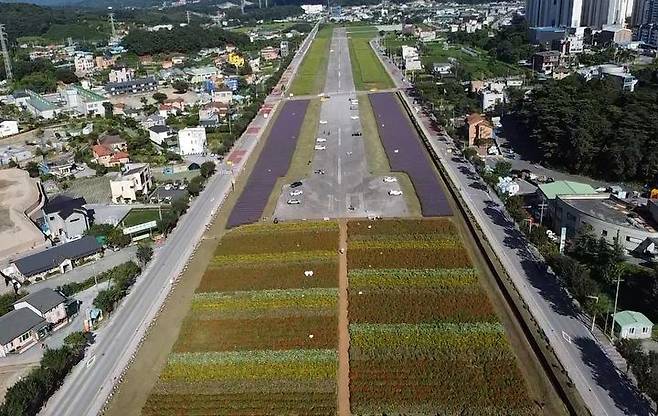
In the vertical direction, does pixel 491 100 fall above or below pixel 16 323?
above

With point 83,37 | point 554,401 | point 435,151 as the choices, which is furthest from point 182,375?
point 83,37

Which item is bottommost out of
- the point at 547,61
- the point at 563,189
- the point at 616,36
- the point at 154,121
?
the point at 154,121

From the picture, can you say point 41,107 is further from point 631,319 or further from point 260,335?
point 631,319

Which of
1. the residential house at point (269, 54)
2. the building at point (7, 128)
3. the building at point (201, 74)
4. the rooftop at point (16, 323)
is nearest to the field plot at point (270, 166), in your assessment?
the rooftop at point (16, 323)

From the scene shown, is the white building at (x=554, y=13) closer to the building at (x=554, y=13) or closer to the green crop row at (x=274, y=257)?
the building at (x=554, y=13)

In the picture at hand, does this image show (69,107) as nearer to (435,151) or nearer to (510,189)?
(435,151)

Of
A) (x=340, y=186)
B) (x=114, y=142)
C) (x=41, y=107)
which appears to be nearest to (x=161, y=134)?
(x=114, y=142)

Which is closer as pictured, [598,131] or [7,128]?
[598,131]
